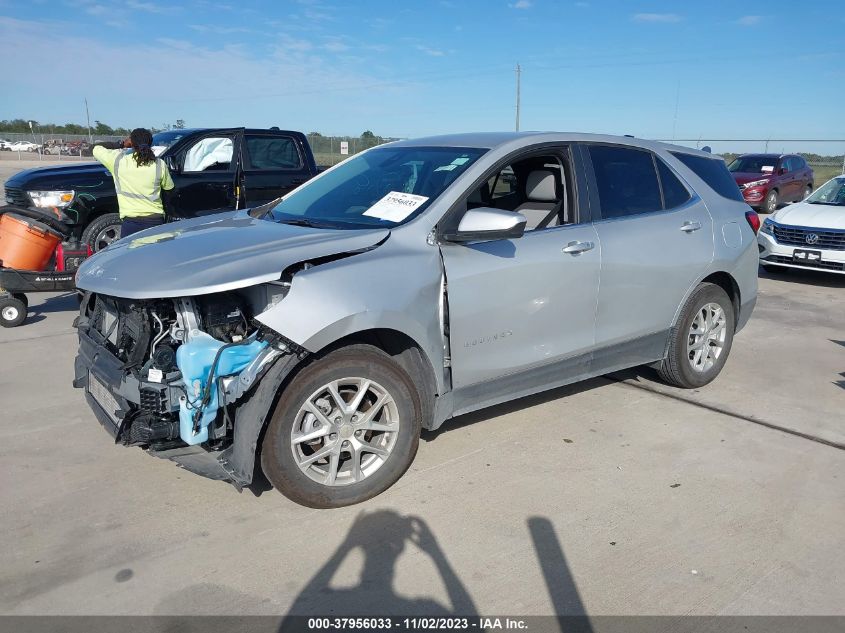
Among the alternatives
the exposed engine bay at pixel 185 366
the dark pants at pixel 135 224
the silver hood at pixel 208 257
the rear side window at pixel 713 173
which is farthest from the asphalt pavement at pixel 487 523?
the dark pants at pixel 135 224

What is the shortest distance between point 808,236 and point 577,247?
7.10 meters

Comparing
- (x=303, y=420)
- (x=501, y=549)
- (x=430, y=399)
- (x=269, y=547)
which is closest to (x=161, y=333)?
(x=303, y=420)

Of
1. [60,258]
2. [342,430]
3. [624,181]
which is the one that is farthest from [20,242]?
[624,181]

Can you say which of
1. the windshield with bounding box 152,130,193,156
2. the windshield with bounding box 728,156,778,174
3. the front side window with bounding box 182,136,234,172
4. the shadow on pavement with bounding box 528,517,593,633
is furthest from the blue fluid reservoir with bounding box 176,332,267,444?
the windshield with bounding box 728,156,778,174

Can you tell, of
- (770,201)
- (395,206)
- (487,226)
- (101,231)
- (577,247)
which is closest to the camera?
(487,226)

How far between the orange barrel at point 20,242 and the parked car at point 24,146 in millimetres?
59974

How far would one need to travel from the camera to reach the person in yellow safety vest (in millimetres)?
6766

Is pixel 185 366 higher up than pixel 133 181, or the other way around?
pixel 133 181

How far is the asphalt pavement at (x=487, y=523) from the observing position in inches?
114

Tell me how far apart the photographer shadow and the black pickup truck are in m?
6.41

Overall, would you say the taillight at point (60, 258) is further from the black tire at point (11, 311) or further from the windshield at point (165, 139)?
the windshield at point (165, 139)

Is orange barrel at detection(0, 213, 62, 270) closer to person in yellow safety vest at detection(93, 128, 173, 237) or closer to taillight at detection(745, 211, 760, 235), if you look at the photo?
person in yellow safety vest at detection(93, 128, 173, 237)

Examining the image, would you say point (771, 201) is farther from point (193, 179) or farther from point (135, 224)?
point (135, 224)

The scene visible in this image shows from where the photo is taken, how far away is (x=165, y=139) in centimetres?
949
